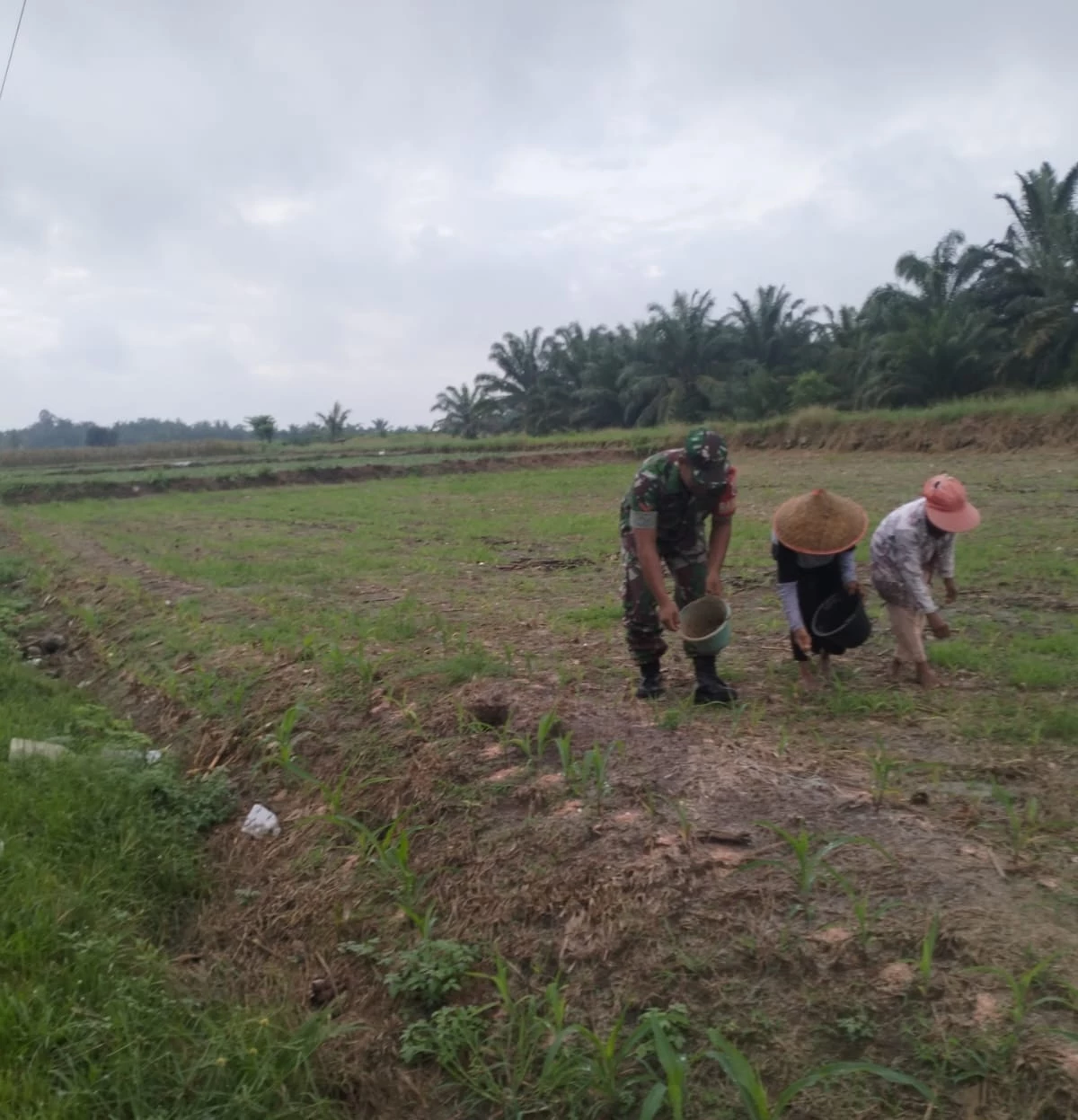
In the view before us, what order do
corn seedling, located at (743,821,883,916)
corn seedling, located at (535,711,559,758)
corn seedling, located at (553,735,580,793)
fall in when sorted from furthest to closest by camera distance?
corn seedling, located at (535,711,559,758) → corn seedling, located at (553,735,580,793) → corn seedling, located at (743,821,883,916)

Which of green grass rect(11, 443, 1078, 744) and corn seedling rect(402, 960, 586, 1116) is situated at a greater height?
green grass rect(11, 443, 1078, 744)

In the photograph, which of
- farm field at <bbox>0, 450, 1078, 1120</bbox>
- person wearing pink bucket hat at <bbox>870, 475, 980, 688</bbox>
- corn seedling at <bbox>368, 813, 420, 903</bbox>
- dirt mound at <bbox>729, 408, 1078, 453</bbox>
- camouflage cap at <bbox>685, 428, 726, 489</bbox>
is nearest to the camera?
farm field at <bbox>0, 450, 1078, 1120</bbox>

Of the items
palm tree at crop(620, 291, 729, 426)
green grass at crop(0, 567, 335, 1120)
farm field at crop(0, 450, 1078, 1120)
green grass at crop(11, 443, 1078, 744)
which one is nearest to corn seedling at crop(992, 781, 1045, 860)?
farm field at crop(0, 450, 1078, 1120)

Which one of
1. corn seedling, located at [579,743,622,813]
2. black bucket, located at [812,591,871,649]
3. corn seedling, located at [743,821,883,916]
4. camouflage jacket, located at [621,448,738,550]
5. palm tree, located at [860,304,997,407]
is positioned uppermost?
palm tree, located at [860,304,997,407]

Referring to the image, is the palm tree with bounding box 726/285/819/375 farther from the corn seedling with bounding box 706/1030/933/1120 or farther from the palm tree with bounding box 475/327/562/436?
the corn seedling with bounding box 706/1030/933/1120

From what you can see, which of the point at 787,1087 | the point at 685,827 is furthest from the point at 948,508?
the point at 787,1087

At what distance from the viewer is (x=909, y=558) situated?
5020mm

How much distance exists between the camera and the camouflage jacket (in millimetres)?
4754

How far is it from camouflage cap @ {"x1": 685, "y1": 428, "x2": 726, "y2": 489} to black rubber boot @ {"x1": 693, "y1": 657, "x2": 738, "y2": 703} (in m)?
0.86

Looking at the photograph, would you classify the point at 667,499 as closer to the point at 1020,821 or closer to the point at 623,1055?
the point at 1020,821

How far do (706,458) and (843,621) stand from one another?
1220mm

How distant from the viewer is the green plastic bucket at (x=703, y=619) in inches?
185

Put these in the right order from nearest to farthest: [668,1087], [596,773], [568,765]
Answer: [668,1087] < [596,773] < [568,765]

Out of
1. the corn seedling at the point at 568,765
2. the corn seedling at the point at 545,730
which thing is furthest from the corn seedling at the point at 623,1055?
the corn seedling at the point at 545,730
